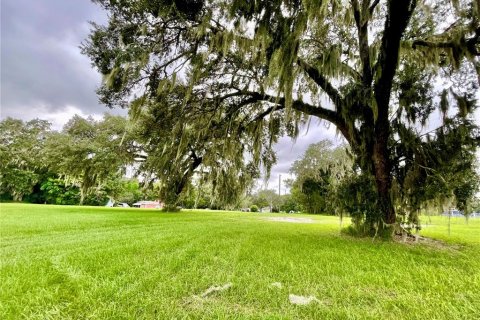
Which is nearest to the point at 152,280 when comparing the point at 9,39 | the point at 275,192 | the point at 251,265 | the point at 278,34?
the point at 251,265

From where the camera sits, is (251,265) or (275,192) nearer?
(251,265)

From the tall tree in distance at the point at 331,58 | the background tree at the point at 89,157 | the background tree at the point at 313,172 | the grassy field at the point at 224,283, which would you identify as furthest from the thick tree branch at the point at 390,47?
the background tree at the point at 313,172

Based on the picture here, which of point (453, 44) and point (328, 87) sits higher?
point (453, 44)

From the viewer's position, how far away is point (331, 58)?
567 centimetres

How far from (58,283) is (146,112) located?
816 cm

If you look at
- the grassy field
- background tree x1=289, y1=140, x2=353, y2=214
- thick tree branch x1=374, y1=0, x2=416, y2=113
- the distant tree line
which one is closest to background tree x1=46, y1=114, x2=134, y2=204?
the distant tree line

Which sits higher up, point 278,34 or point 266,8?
point 266,8

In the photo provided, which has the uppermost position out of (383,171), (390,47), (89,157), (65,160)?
(390,47)

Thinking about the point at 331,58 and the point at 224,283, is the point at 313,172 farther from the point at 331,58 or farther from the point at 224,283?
the point at 224,283

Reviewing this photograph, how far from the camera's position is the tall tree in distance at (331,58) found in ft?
17.6

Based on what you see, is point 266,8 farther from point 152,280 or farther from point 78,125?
point 78,125

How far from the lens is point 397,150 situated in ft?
21.5

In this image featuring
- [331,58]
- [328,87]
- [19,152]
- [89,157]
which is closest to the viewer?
[331,58]

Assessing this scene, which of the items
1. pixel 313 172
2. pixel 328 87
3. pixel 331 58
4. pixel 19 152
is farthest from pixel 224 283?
pixel 19 152
